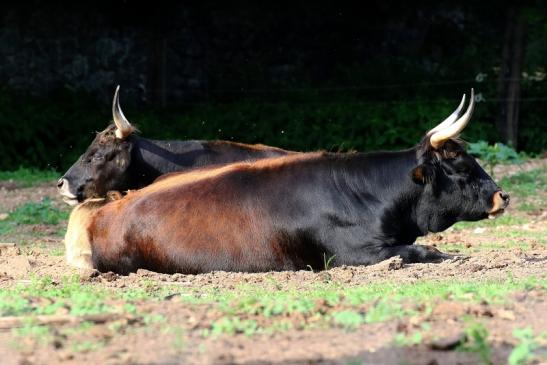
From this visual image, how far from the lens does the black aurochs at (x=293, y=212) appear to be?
905 centimetres

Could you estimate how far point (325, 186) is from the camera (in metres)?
9.30

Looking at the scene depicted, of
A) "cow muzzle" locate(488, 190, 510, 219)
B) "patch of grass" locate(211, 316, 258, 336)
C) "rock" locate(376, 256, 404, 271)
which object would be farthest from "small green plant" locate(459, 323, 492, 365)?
"cow muzzle" locate(488, 190, 510, 219)

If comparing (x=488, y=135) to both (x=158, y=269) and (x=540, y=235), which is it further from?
(x=158, y=269)

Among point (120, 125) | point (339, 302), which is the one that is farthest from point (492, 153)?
point (339, 302)

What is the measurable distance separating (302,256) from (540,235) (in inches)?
137

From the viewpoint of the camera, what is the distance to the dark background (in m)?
19.1

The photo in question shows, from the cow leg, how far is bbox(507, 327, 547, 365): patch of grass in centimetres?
340

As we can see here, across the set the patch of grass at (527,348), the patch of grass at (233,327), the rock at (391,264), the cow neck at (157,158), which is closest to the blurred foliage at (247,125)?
the cow neck at (157,158)

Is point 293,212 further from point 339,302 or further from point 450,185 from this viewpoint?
point 339,302

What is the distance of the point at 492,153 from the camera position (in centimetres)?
1513

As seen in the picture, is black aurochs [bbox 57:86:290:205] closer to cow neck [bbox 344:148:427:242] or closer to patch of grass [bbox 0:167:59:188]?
cow neck [bbox 344:148:427:242]

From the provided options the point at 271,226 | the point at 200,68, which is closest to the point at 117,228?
the point at 271,226

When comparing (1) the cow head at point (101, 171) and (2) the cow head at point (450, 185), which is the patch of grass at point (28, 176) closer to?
(1) the cow head at point (101, 171)

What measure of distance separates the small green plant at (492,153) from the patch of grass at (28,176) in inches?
232
